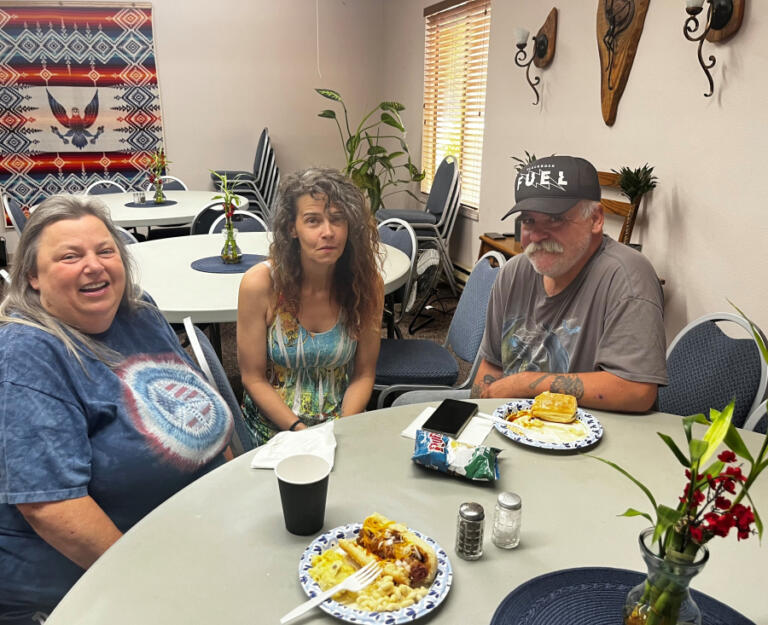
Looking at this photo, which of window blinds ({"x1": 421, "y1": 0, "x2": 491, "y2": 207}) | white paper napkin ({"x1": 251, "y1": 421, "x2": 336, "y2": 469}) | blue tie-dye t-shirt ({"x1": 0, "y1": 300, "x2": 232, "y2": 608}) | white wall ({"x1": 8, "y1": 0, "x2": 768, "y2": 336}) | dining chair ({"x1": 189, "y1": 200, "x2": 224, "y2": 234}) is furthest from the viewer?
window blinds ({"x1": 421, "y1": 0, "x2": 491, "y2": 207})

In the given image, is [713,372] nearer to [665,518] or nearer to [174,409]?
[665,518]

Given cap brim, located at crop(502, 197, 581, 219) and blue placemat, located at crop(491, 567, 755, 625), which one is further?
cap brim, located at crop(502, 197, 581, 219)

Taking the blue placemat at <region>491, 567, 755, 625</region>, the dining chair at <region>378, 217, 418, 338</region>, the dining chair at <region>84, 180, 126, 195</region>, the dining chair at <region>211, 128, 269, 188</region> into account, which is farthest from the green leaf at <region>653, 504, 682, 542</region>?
the dining chair at <region>211, 128, 269, 188</region>

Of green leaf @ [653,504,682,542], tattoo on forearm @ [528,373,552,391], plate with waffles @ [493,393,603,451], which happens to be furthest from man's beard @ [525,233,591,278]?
green leaf @ [653,504,682,542]

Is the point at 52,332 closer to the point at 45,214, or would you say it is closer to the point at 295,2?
the point at 45,214

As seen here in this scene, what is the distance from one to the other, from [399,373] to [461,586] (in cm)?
135

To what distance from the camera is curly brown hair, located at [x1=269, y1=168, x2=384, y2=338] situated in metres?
1.68

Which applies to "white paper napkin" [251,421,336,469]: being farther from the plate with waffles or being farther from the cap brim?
the cap brim

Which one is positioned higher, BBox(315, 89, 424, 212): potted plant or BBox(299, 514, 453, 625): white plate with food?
BBox(315, 89, 424, 212): potted plant

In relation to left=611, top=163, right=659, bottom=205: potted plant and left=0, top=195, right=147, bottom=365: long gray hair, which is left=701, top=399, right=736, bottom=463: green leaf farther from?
left=611, top=163, right=659, bottom=205: potted plant

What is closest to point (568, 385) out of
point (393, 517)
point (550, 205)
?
point (550, 205)

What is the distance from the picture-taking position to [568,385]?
1.33m

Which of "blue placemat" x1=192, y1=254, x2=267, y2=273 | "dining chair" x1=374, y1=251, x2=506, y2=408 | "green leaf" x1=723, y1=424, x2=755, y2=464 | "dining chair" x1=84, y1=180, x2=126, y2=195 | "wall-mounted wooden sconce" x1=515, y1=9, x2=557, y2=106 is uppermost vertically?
"wall-mounted wooden sconce" x1=515, y1=9, x2=557, y2=106

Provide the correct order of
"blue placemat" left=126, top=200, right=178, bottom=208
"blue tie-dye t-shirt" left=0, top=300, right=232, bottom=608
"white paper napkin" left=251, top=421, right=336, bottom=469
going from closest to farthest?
"blue tie-dye t-shirt" left=0, top=300, right=232, bottom=608 → "white paper napkin" left=251, top=421, right=336, bottom=469 → "blue placemat" left=126, top=200, right=178, bottom=208
